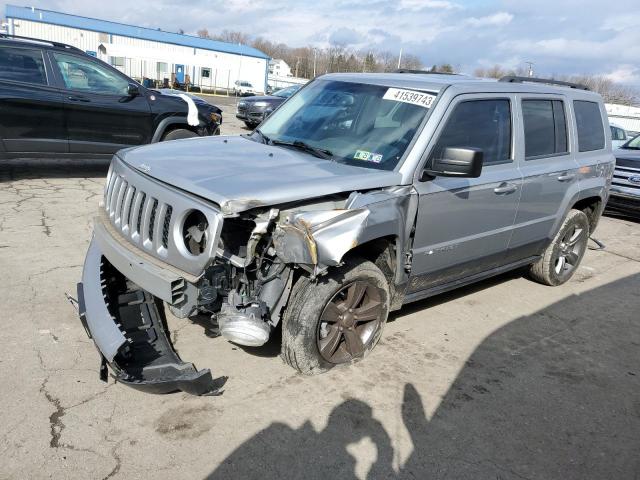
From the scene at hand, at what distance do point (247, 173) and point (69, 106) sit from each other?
5.31 m

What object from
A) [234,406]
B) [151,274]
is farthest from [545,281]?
[151,274]

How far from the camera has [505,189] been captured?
4188 millimetres

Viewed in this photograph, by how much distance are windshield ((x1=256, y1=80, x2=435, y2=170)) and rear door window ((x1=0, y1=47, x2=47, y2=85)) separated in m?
4.35

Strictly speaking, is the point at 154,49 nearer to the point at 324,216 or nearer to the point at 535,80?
the point at 535,80

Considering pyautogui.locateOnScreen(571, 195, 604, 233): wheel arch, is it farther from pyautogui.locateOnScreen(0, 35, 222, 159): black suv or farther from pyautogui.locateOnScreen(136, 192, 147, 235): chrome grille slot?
pyautogui.locateOnScreen(0, 35, 222, 159): black suv

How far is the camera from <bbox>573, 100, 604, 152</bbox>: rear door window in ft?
16.9

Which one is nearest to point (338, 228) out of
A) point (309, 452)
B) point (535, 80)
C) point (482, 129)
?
point (309, 452)

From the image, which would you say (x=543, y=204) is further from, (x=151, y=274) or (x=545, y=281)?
(x=151, y=274)

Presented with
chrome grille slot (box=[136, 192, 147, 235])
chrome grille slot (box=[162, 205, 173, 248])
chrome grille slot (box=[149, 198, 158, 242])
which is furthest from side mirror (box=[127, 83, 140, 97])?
chrome grille slot (box=[162, 205, 173, 248])

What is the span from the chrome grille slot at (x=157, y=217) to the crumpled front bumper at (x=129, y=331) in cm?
13

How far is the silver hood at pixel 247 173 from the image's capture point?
9.41 feet

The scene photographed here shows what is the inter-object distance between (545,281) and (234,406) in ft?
12.6

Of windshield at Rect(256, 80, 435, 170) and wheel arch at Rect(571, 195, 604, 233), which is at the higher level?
windshield at Rect(256, 80, 435, 170)

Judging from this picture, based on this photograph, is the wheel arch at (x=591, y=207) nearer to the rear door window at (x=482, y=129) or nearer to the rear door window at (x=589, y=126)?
the rear door window at (x=589, y=126)
